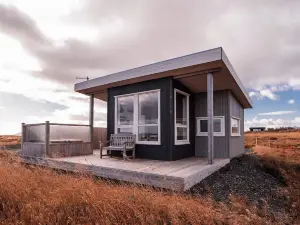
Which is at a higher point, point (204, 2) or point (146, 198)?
point (204, 2)

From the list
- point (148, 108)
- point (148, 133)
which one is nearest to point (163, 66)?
point (148, 108)

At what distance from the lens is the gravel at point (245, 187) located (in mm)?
3893

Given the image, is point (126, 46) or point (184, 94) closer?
point (184, 94)

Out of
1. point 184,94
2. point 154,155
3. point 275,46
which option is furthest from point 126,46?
point 275,46

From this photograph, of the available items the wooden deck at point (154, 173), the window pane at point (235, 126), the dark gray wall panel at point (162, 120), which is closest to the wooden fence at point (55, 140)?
the wooden deck at point (154, 173)

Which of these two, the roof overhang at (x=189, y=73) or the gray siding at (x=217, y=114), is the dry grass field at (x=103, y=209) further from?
the gray siding at (x=217, y=114)

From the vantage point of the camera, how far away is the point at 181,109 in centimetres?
673

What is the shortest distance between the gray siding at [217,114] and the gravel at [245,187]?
852 millimetres

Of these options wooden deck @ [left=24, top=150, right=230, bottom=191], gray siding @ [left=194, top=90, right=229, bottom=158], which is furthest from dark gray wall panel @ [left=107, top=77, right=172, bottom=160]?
gray siding @ [left=194, top=90, right=229, bottom=158]

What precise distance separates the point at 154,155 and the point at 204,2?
4.80 metres

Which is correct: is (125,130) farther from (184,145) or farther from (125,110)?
(184,145)

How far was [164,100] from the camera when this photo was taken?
6.09m

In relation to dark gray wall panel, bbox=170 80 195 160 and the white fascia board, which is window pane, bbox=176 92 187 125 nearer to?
dark gray wall panel, bbox=170 80 195 160

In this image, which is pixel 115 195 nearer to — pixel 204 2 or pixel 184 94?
pixel 184 94
